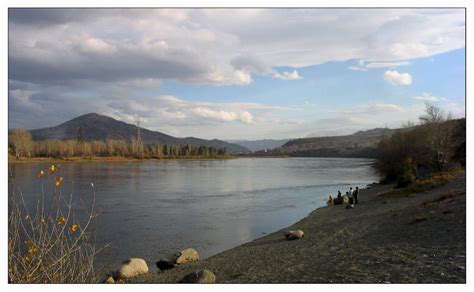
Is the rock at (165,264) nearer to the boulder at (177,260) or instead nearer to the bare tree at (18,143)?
the boulder at (177,260)

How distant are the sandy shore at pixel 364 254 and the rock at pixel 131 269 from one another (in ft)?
1.21

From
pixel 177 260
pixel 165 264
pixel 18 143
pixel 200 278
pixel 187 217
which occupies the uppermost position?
pixel 18 143

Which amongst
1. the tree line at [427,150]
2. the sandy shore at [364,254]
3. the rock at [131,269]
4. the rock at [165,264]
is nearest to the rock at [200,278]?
the sandy shore at [364,254]

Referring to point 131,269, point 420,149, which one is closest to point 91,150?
point 420,149

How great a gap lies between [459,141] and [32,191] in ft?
158

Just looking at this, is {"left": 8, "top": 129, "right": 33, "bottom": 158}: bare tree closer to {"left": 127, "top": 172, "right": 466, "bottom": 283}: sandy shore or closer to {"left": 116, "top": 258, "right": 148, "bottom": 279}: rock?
{"left": 116, "top": 258, "right": 148, "bottom": 279}: rock

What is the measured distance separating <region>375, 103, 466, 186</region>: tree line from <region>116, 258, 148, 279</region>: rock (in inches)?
1209

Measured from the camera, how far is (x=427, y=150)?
50.2 meters

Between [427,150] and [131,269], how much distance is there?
45290 millimetres

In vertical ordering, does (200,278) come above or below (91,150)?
below

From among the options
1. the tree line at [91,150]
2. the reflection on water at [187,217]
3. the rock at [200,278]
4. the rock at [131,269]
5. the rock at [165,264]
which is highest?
the tree line at [91,150]

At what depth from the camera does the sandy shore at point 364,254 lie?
10586mm

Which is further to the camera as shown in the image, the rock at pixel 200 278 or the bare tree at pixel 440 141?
the bare tree at pixel 440 141

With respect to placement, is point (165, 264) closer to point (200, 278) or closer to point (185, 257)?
point (185, 257)
